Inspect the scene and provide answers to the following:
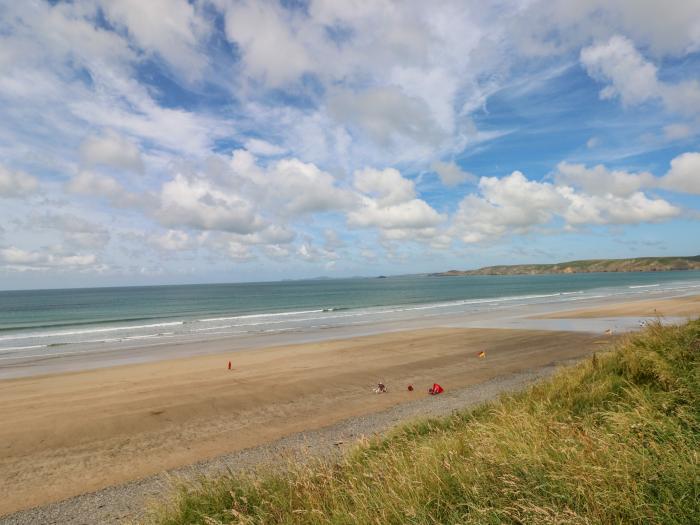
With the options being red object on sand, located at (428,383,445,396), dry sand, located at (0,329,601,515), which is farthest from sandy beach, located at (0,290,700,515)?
red object on sand, located at (428,383,445,396)

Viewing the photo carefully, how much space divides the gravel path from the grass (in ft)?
3.45

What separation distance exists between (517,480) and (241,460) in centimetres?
599

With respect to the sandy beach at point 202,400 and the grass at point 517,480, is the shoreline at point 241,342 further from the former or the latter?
the grass at point 517,480

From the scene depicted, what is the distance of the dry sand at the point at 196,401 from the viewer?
8.41 meters

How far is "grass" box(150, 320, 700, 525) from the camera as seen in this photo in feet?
11.0

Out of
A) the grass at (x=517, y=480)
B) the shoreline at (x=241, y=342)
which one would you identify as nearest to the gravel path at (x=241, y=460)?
the grass at (x=517, y=480)

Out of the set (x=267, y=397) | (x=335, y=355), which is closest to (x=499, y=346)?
(x=335, y=355)

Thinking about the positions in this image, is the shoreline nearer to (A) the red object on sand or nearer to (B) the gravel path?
(A) the red object on sand

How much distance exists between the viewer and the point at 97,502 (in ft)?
22.4

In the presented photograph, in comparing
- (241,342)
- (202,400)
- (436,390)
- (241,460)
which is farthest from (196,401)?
(241,342)

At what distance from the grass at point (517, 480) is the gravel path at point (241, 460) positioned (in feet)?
3.45

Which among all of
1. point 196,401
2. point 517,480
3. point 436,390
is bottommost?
point 436,390

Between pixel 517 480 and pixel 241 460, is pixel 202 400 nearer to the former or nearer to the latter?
pixel 241 460

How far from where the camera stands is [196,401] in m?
12.5
